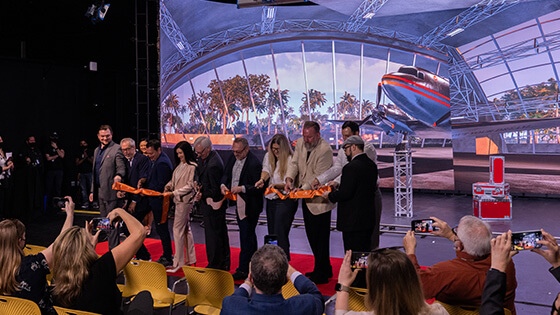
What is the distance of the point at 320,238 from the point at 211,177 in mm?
1393

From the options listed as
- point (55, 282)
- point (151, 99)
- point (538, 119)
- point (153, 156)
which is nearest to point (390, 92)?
point (538, 119)

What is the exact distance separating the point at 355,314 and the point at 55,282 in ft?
5.88

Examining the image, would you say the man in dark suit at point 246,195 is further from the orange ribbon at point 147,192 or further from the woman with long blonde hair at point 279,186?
the orange ribbon at point 147,192

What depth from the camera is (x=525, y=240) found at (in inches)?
108

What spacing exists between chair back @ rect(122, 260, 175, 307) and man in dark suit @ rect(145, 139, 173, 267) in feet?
6.98

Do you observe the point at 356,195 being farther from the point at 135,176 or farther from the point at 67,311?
the point at 67,311

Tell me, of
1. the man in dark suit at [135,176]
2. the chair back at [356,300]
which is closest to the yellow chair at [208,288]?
the chair back at [356,300]

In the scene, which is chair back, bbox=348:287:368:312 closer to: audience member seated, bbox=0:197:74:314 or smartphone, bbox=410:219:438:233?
smartphone, bbox=410:219:438:233

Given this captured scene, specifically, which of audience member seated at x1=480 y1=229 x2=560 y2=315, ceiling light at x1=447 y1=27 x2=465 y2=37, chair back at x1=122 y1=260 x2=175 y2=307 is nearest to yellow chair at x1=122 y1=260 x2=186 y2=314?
chair back at x1=122 y1=260 x2=175 y2=307

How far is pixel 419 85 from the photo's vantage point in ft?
45.3

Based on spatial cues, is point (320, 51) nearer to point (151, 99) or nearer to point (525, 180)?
point (151, 99)

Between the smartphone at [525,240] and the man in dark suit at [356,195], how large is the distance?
9.06 ft

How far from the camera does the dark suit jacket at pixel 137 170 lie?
6945mm

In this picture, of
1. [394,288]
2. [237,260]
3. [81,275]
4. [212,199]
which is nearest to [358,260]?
[394,288]
